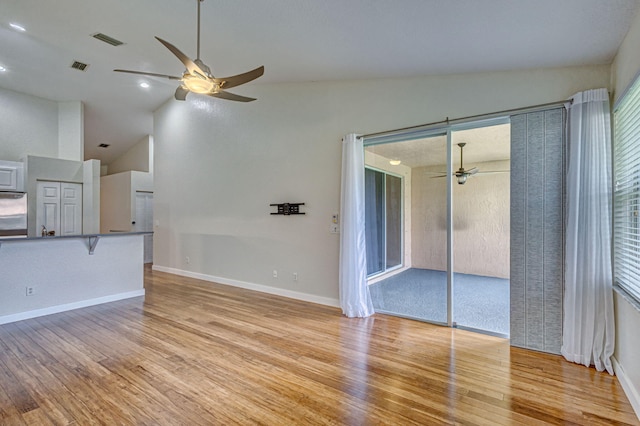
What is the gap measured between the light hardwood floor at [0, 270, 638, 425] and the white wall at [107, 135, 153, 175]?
5702 mm

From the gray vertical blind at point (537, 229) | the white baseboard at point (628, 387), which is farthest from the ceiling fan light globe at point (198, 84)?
the white baseboard at point (628, 387)

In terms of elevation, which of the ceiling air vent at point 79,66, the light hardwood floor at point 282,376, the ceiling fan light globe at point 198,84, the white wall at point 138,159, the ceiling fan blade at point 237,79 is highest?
the ceiling air vent at point 79,66

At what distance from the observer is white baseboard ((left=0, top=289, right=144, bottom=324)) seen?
3721 millimetres

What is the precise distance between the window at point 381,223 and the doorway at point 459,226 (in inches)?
8.4

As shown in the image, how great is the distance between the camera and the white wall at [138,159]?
8539 millimetres

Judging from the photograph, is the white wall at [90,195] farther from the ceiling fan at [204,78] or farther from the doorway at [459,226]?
the doorway at [459,226]

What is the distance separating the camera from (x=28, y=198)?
604cm

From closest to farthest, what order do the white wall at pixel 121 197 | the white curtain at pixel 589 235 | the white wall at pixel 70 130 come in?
the white curtain at pixel 589 235
the white wall at pixel 70 130
the white wall at pixel 121 197

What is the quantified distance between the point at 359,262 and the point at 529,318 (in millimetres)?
1845

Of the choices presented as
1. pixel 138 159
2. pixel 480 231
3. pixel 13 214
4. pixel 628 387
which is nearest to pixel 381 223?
pixel 480 231

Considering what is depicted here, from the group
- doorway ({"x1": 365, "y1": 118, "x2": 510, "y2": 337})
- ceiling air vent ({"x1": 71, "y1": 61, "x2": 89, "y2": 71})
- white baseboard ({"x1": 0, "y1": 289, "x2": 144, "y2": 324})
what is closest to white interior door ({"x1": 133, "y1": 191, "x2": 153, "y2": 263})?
ceiling air vent ({"x1": 71, "y1": 61, "x2": 89, "y2": 71})

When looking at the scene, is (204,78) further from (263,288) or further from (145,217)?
(145,217)

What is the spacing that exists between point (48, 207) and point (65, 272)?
3.21m

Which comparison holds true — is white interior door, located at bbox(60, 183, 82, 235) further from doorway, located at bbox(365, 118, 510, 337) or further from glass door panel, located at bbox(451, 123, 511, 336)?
glass door panel, located at bbox(451, 123, 511, 336)
